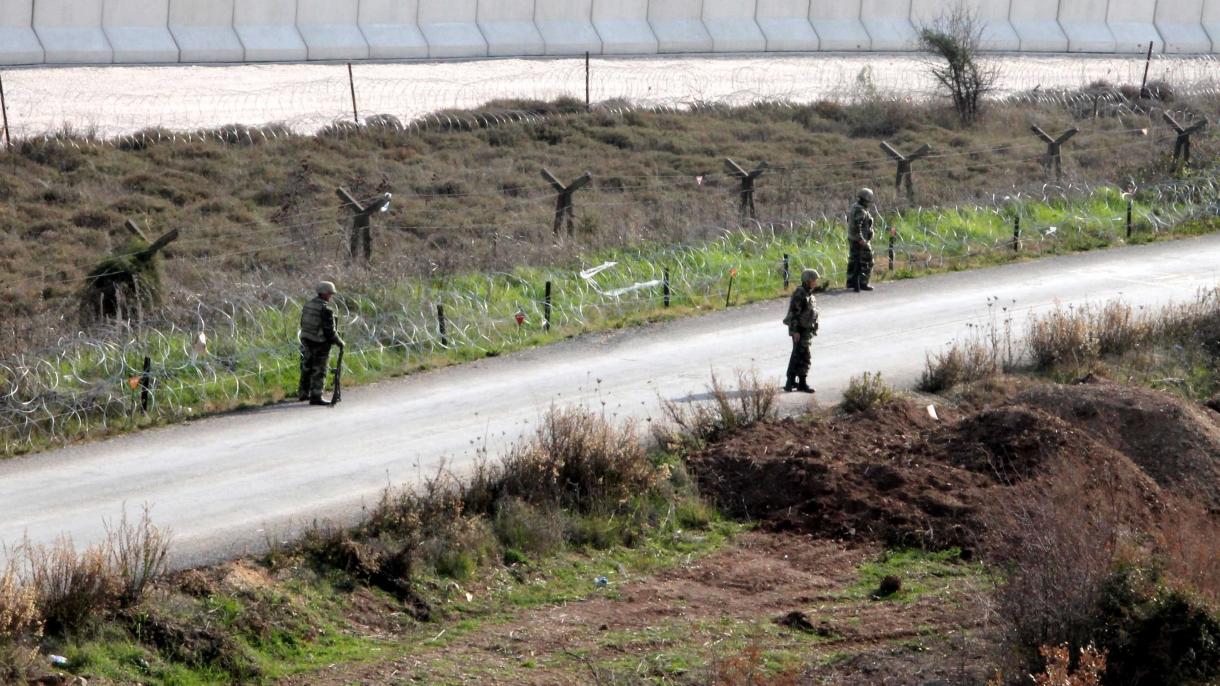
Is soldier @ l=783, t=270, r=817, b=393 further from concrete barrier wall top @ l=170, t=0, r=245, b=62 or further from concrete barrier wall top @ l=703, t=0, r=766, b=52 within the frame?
concrete barrier wall top @ l=703, t=0, r=766, b=52

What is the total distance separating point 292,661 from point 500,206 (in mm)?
17137

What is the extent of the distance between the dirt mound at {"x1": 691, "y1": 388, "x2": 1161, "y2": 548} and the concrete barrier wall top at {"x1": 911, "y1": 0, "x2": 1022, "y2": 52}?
34.8m

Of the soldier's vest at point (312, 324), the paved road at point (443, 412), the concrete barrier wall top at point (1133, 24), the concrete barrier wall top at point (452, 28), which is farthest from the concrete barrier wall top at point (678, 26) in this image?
the soldier's vest at point (312, 324)

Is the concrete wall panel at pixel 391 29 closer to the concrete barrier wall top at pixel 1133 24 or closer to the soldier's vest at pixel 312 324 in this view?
the soldier's vest at pixel 312 324

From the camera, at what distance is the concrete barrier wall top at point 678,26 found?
1688 inches

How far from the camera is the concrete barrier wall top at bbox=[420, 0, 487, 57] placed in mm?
39188

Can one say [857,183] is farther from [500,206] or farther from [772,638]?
[772,638]

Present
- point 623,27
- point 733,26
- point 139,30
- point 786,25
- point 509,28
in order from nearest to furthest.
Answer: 1. point 139,30
2. point 509,28
3. point 623,27
4. point 733,26
5. point 786,25

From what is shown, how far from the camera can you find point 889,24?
46781 mm

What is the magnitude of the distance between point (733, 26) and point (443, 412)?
31.1 meters

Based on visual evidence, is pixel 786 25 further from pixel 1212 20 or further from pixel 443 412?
pixel 443 412

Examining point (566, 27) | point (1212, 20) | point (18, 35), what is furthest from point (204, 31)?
point (1212, 20)

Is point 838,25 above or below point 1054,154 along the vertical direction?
above

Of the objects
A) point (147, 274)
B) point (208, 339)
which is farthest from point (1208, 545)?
point (147, 274)
